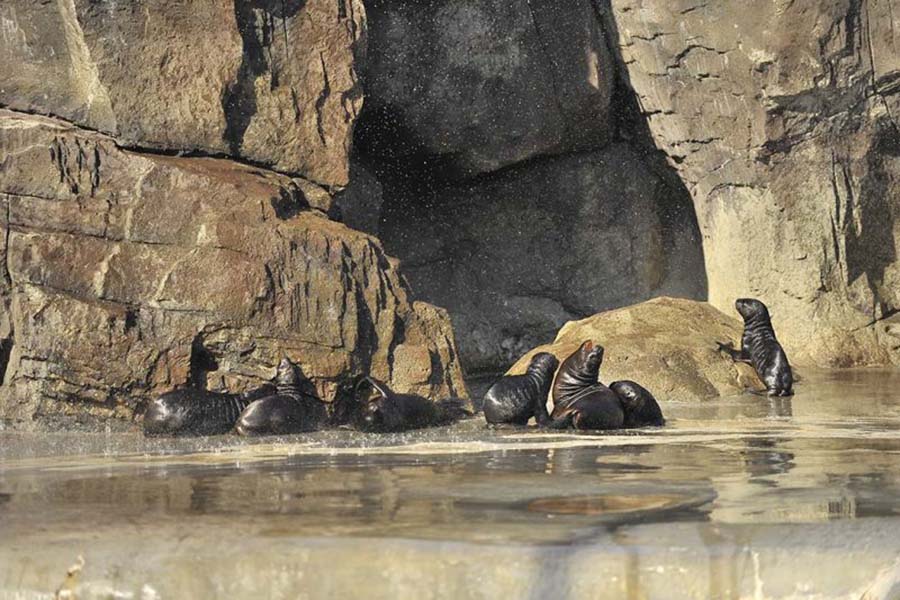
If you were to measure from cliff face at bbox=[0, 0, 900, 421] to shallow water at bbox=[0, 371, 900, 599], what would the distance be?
2.99 meters

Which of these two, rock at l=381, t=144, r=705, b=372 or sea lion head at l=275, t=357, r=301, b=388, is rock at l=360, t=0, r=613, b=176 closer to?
rock at l=381, t=144, r=705, b=372

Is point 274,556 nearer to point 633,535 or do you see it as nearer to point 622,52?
point 633,535

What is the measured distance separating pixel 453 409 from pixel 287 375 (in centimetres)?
132

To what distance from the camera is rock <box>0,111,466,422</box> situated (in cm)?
991

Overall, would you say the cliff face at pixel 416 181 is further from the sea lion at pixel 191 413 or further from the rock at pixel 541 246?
the sea lion at pixel 191 413

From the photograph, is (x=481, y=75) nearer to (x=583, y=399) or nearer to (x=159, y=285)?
(x=159, y=285)

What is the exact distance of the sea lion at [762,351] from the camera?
12.1m

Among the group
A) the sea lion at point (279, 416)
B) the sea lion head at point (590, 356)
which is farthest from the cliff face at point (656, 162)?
the sea lion at point (279, 416)

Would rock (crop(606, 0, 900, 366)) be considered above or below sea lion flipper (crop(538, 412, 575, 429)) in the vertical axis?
above

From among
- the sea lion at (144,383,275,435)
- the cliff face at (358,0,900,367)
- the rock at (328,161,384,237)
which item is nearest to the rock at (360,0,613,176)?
the cliff face at (358,0,900,367)

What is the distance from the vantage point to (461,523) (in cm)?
479

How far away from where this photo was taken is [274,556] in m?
4.41

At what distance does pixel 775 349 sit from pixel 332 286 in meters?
4.01

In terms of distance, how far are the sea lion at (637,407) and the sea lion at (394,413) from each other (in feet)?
4.17
